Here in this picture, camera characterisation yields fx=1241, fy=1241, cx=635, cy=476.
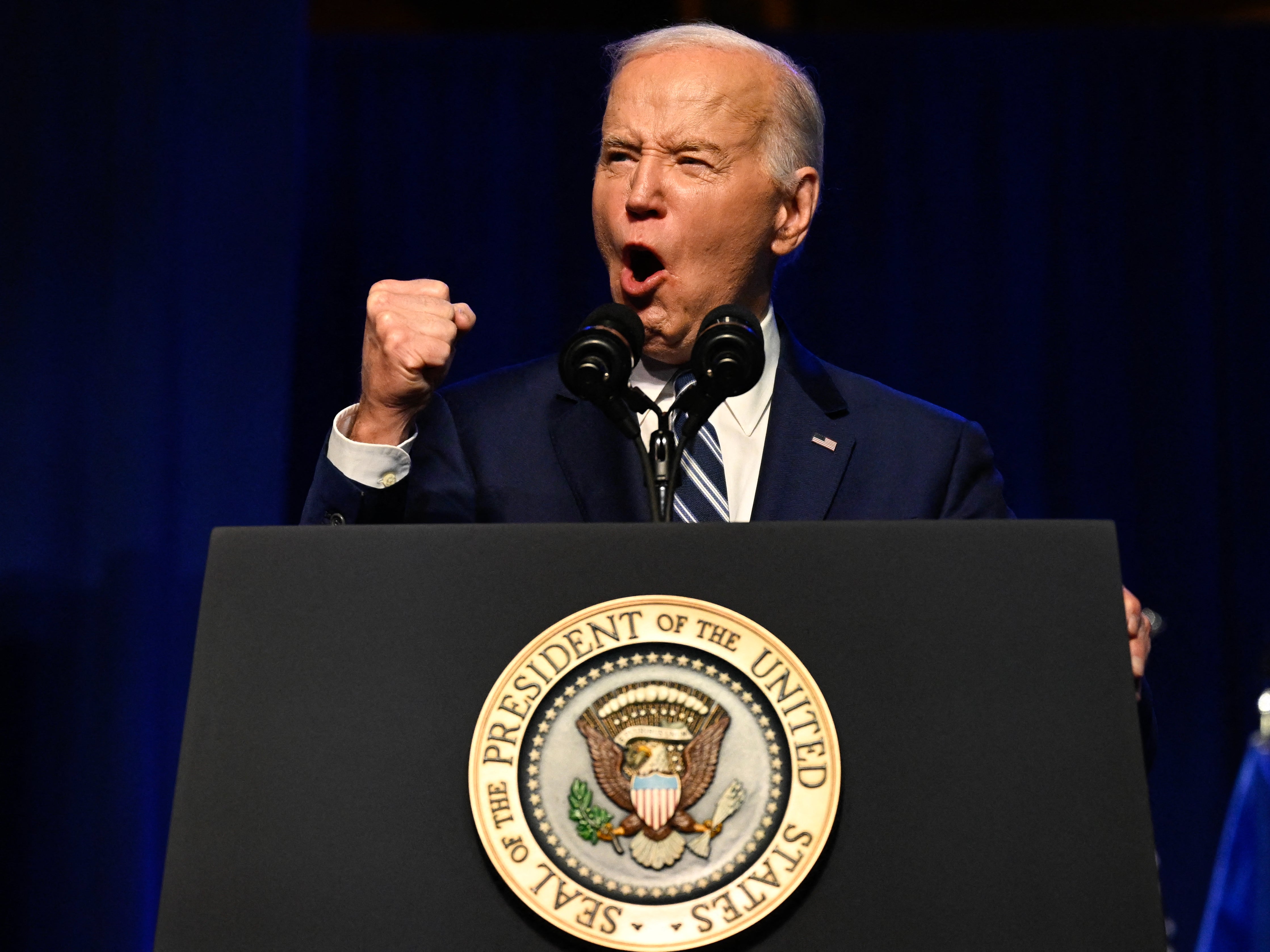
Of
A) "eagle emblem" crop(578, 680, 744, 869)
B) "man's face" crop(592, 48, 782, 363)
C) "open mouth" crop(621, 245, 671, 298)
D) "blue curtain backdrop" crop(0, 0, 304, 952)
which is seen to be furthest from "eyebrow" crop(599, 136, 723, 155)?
"blue curtain backdrop" crop(0, 0, 304, 952)

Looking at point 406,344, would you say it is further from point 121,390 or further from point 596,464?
point 121,390

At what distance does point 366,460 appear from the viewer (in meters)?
1.25

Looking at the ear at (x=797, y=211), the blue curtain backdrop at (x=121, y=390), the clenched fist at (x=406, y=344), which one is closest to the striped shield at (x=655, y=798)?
the clenched fist at (x=406, y=344)

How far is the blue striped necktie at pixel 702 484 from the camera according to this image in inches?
55.7

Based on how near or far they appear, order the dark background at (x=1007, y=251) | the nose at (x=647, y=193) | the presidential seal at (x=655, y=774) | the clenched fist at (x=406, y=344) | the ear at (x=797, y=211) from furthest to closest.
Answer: the dark background at (x=1007, y=251)
the ear at (x=797, y=211)
the nose at (x=647, y=193)
the clenched fist at (x=406, y=344)
the presidential seal at (x=655, y=774)

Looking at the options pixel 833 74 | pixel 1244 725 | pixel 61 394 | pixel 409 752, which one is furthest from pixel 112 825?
pixel 1244 725

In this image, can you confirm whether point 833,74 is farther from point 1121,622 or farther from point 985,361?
point 1121,622

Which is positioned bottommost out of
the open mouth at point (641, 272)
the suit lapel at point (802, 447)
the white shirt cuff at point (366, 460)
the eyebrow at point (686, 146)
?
the white shirt cuff at point (366, 460)

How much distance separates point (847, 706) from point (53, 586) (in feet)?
8.32

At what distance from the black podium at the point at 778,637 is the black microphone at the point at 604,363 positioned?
16cm

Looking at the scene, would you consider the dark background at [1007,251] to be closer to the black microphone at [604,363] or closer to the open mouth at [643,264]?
the open mouth at [643,264]

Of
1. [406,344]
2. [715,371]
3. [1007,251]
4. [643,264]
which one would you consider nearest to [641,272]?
[643,264]

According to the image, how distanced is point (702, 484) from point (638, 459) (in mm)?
85

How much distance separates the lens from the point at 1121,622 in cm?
92
